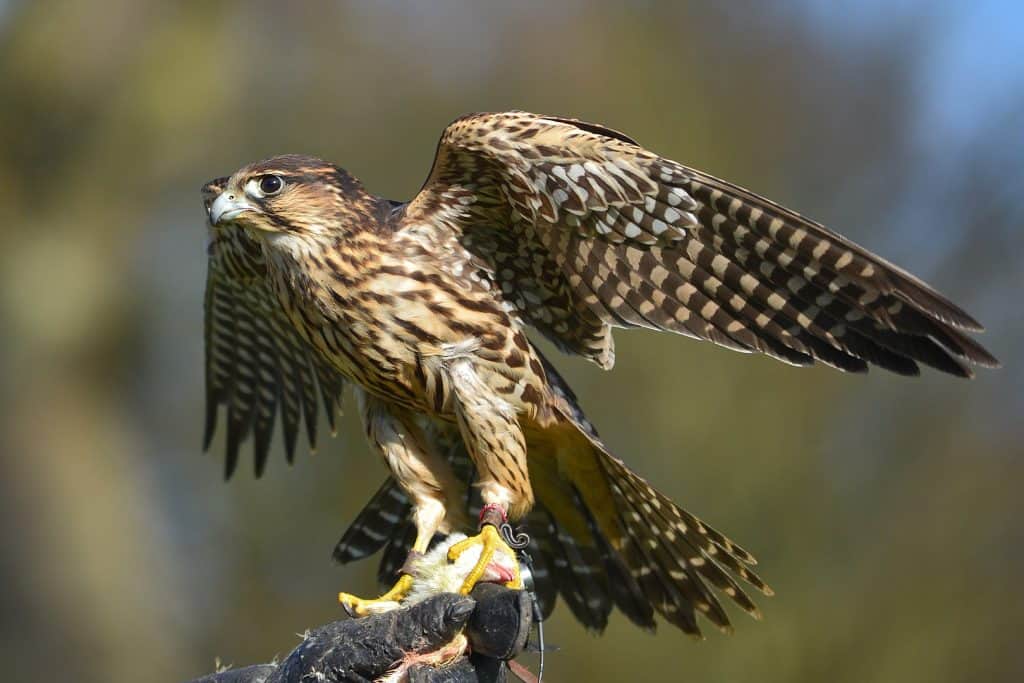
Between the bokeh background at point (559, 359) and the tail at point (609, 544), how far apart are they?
391cm

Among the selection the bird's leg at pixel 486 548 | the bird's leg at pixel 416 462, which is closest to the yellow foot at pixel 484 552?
the bird's leg at pixel 486 548

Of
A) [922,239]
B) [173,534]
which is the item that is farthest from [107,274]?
[922,239]

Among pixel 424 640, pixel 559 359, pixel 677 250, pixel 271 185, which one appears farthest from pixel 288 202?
pixel 559 359

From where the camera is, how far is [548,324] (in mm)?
3777

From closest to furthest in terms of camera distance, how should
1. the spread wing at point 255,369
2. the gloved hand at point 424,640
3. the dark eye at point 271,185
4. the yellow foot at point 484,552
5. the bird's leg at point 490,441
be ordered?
1. the gloved hand at point 424,640
2. the yellow foot at point 484,552
3. the bird's leg at point 490,441
4. the dark eye at point 271,185
5. the spread wing at point 255,369

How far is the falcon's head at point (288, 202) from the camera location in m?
3.54

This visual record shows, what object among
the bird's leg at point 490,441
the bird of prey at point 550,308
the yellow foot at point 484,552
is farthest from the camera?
the bird's leg at point 490,441

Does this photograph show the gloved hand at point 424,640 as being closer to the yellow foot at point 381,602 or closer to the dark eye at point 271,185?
the yellow foot at point 381,602

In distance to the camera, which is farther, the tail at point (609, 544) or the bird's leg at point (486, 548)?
the tail at point (609, 544)

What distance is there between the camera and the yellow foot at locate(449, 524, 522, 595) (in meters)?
3.17

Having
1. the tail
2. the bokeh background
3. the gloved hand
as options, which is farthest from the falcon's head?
the bokeh background

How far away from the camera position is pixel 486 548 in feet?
10.6

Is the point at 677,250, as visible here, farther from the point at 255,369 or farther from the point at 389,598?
the point at 255,369

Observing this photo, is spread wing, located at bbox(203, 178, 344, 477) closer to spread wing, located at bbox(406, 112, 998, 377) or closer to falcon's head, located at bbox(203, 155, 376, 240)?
falcon's head, located at bbox(203, 155, 376, 240)
